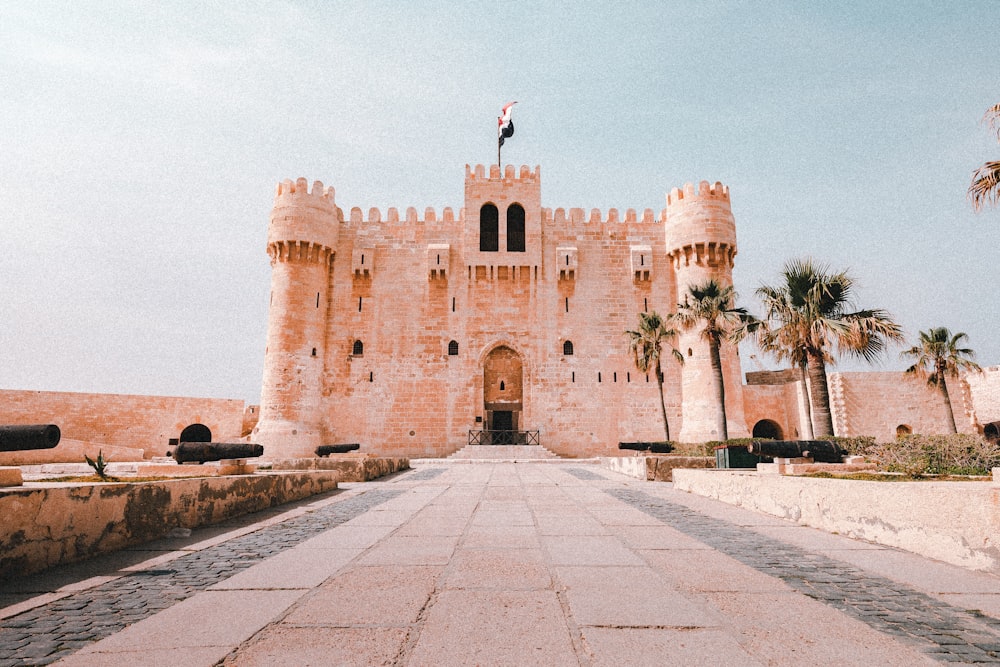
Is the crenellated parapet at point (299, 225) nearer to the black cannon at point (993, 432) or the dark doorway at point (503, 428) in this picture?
the dark doorway at point (503, 428)

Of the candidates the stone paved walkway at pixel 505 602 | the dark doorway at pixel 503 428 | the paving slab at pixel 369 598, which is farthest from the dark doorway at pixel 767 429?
the paving slab at pixel 369 598

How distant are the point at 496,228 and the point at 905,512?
23607mm

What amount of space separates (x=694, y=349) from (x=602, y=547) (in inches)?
838

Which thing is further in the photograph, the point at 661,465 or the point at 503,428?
the point at 503,428

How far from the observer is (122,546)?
3.90 meters

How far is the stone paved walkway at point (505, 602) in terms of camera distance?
201 cm

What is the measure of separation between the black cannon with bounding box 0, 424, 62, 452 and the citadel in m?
19.6

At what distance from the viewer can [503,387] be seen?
25875 mm

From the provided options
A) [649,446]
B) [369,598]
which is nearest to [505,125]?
[649,446]

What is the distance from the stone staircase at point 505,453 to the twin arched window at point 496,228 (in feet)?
31.7

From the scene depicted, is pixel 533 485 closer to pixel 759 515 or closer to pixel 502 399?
pixel 759 515

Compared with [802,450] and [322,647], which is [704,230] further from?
[322,647]

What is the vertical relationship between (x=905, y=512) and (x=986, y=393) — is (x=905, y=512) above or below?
below

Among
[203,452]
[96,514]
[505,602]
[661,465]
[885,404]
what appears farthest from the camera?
[885,404]
